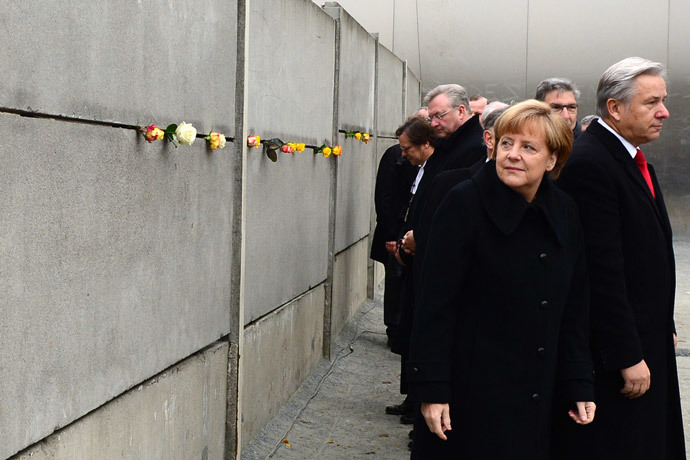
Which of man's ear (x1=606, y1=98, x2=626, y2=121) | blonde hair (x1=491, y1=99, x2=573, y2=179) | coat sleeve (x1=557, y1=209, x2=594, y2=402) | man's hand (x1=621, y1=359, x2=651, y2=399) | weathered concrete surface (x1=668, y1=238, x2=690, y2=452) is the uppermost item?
man's ear (x1=606, y1=98, x2=626, y2=121)

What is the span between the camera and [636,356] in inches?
149

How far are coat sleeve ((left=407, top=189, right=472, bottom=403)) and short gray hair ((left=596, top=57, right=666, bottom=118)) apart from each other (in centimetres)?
93

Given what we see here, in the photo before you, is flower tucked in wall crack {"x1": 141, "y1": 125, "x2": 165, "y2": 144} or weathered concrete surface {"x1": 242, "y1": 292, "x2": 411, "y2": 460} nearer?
flower tucked in wall crack {"x1": 141, "y1": 125, "x2": 165, "y2": 144}

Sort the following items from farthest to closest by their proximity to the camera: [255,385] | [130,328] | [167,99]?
[255,385] < [167,99] < [130,328]

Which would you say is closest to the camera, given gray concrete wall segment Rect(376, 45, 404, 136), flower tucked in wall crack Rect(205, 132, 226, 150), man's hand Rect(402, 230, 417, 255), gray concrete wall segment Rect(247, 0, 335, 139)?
flower tucked in wall crack Rect(205, 132, 226, 150)

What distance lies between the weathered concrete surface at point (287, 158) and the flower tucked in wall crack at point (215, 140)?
740mm

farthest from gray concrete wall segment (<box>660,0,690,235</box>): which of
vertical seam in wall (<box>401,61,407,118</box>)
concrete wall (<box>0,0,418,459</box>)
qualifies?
concrete wall (<box>0,0,418,459</box>)

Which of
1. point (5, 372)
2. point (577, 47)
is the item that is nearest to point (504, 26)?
point (577, 47)

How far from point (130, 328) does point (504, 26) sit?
687 inches

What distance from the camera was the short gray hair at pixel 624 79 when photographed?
157 inches

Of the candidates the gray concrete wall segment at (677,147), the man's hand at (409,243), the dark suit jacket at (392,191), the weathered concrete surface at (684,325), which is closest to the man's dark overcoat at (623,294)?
the man's hand at (409,243)

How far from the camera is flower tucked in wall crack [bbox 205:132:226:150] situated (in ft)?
14.8

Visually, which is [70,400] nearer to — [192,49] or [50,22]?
[50,22]

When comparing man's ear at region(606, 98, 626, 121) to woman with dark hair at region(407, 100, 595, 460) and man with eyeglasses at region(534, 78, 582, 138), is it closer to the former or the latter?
woman with dark hair at region(407, 100, 595, 460)
